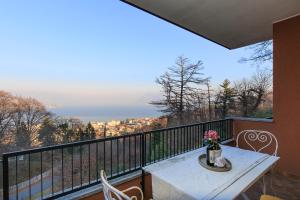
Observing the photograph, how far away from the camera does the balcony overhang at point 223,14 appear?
2691 mm

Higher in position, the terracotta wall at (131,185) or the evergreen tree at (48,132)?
the evergreen tree at (48,132)

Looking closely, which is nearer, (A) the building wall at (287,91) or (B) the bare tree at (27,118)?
(A) the building wall at (287,91)

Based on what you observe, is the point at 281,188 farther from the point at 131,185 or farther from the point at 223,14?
the point at 223,14

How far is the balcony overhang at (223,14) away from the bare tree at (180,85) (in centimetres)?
359

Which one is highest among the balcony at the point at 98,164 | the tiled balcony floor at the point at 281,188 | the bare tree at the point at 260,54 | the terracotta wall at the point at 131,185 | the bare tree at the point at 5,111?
the bare tree at the point at 260,54

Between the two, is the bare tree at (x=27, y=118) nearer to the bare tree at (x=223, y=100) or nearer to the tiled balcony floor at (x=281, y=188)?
the tiled balcony floor at (x=281, y=188)

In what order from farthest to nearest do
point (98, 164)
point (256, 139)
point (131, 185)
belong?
A: 1. point (256, 139)
2. point (98, 164)
3. point (131, 185)

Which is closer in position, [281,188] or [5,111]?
[281,188]

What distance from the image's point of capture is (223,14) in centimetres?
304

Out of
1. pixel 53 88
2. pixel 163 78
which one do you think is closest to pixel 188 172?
pixel 53 88

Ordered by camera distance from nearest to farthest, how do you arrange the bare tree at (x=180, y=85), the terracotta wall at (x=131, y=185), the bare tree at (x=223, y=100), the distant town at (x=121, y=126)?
the terracotta wall at (x=131, y=185) → the distant town at (x=121, y=126) → the bare tree at (x=180, y=85) → the bare tree at (x=223, y=100)

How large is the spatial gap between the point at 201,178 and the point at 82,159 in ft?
6.99

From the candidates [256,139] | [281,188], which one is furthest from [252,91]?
[281,188]

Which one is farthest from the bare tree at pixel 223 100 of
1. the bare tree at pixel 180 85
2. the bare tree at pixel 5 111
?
the bare tree at pixel 5 111
